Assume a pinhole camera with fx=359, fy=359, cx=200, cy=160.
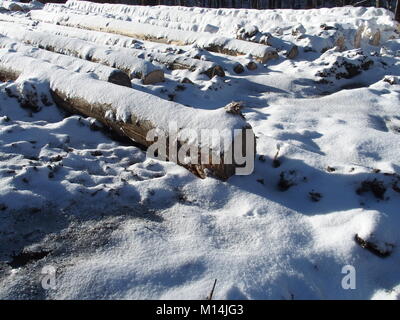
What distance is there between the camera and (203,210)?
3455 mm

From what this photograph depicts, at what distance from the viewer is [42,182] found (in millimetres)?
3582

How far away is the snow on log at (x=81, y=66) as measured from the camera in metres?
5.76

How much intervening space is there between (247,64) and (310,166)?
4.45 metres

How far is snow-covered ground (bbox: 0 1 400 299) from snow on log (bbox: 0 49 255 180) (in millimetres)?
145

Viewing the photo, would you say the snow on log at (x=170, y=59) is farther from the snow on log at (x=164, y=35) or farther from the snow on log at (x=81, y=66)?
the snow on log at (x=81, y=66)

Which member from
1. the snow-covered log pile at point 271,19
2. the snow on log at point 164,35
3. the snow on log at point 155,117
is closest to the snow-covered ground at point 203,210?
the snow on log at point 155,117

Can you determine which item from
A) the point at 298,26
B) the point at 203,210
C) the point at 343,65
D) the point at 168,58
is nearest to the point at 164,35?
the point at 168,58

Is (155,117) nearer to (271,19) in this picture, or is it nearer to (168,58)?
(168,58)

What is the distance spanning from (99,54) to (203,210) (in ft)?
15.8

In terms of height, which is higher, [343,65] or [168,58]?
[168,58]

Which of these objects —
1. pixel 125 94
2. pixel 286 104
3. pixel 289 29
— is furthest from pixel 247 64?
pixel 125 94

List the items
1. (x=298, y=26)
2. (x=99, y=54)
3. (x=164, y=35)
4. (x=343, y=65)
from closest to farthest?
(x=99, y=54), (x=343, y=65), (x=298, y=26), (x=164, y=35)

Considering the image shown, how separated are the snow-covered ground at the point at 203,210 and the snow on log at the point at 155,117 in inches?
5.7

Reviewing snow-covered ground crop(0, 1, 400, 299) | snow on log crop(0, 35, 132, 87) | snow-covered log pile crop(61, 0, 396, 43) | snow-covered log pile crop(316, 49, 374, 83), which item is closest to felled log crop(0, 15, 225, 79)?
snow-covered ground crop(0, 1, 400, 299)
